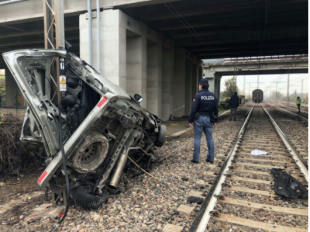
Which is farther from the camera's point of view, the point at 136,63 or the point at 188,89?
the point at 188,89

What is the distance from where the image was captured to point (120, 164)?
4301 mm

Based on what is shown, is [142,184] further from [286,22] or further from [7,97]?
[7,97]

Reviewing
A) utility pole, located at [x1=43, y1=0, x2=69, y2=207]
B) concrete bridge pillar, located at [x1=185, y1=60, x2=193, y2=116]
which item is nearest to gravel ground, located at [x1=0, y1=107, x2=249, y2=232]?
utility pole, located at [x1=43, y1=0, x2=69, y2=207]

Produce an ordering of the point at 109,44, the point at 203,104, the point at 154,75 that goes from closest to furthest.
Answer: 1. the point at 203,104
2. the point at 109,44
3. the point at 154,75

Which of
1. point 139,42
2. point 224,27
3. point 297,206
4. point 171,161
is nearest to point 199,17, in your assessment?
point 224,27

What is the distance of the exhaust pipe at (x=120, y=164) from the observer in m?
4.14

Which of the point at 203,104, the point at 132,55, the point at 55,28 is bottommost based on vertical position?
the point at 203,104

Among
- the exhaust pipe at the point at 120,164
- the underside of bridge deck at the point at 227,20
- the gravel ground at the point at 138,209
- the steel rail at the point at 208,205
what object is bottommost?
the gravel ground at the point at 138,209

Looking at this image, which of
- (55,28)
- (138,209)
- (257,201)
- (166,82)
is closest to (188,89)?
(166,82)

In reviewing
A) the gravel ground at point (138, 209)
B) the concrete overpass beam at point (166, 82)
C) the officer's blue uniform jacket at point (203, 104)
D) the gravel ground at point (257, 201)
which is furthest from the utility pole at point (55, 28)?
the concrete overpass beam at point (166, 82)

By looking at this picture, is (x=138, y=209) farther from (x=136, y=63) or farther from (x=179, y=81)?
(x=179, y=81)

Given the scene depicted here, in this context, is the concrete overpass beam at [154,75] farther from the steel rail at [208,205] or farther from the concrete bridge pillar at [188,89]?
the steel rail at [208,205]

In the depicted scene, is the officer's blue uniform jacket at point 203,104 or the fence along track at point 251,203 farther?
the officer's blue uniform jacket at point 203,104

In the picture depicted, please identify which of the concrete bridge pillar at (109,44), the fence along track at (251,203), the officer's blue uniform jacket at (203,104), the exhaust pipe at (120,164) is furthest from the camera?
the concrete bridge pillar at (109,44)
